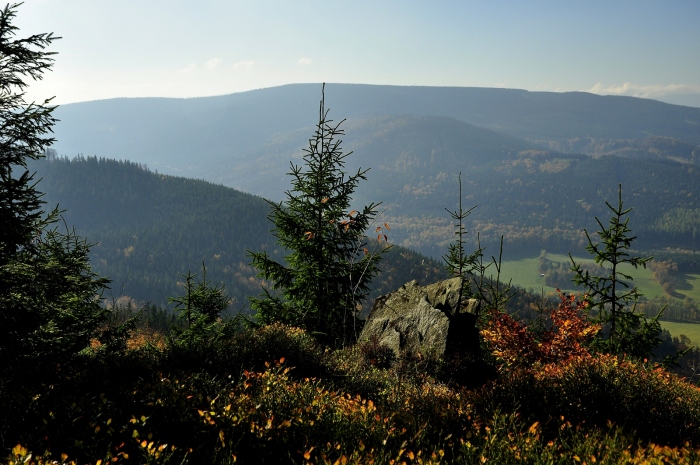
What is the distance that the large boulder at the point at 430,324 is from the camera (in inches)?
434

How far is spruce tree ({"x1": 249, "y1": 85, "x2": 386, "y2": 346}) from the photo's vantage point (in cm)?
1357

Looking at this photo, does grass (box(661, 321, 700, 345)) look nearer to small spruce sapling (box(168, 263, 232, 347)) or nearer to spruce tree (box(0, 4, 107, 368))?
small spruce sapling (box(168, 263, 232, 347))

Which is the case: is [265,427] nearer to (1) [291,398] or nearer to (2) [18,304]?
(1) [291,398]

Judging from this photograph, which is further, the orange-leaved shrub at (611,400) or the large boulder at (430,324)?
the large boulder at (430,324)

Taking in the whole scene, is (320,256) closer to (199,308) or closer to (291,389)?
(199,308)

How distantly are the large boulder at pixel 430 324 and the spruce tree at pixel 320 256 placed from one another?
1304 millimetres

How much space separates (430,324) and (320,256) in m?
4.44

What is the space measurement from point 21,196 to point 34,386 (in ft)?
12.2

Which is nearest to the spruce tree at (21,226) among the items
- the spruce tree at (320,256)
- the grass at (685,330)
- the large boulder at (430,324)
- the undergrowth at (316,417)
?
the undergrowth at (316,417)

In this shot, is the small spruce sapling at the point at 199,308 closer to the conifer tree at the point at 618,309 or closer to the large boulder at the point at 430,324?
the large boulder at the point at 430,324

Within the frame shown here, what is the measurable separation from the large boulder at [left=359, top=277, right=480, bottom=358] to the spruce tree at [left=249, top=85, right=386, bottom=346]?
1304mm

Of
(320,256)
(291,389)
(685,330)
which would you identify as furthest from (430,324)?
(685,330)

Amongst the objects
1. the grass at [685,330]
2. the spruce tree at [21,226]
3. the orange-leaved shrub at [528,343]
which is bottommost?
the grass at [685,330]

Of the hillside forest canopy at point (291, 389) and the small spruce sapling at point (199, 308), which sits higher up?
the hillside forest canopy at point (291, 389)
